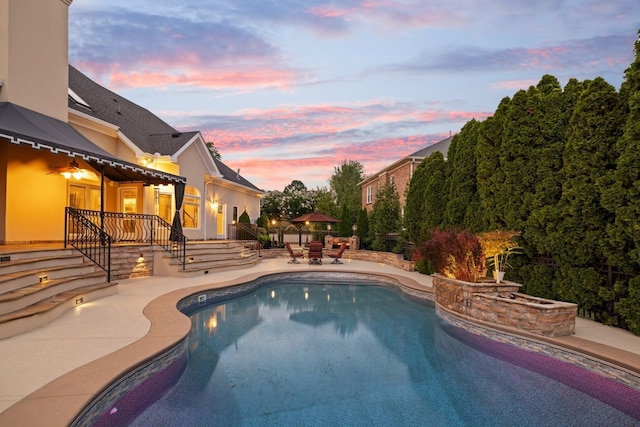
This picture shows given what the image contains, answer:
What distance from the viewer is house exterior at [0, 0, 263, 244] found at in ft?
32.4

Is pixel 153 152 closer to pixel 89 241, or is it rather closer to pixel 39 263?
pixel 89 241

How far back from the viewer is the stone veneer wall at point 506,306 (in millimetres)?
6160

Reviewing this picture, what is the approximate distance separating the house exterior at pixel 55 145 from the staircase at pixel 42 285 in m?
2.32

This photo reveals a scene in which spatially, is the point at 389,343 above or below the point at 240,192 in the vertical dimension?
below

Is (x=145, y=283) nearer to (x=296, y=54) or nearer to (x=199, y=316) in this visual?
(x=199, y=316)

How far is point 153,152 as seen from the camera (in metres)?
16.0

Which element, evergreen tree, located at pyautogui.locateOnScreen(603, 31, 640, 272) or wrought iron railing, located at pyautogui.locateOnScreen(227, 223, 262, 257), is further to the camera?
wrought iron railing, located at pyautogui.locateOnScreen(227, 223, 262, 257)

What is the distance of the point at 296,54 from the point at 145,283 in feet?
37.2

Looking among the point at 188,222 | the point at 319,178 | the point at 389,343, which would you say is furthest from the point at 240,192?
the point at 319,178

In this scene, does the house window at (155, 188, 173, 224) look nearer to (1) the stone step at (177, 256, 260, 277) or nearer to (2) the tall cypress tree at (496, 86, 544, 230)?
(1) the stone step at (177, 256, 260, 277)

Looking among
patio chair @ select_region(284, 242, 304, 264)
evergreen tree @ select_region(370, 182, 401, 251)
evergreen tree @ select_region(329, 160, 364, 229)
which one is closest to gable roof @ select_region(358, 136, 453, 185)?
evergreen tree @ select_region(370, 182, 401, 251)

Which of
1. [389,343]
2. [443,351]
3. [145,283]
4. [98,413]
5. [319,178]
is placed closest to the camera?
[98,413]

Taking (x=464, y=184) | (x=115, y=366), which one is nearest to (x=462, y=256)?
(x=464, y=184)

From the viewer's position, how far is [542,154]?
8422 mm
